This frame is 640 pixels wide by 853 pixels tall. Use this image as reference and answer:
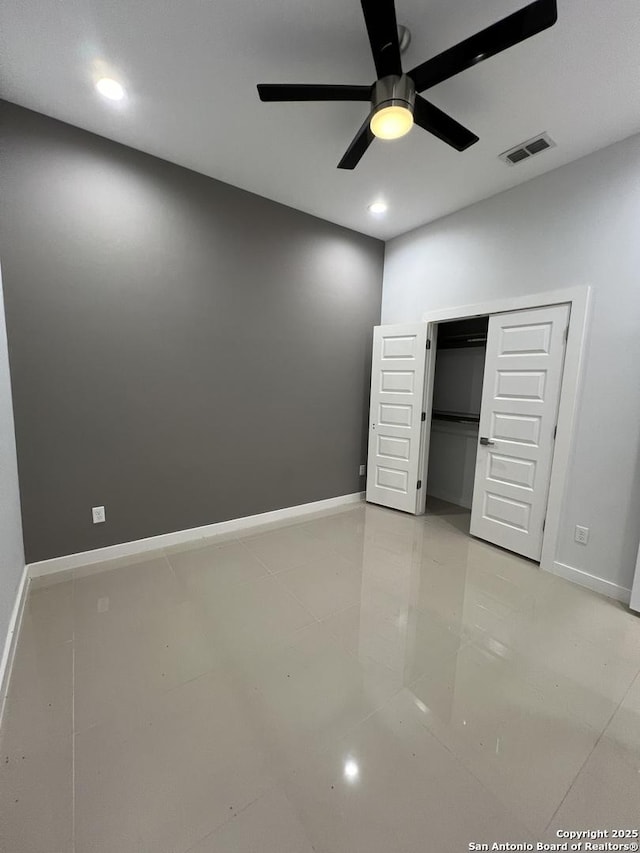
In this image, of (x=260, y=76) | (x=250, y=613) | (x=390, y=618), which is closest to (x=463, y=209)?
(x=260, y=76)

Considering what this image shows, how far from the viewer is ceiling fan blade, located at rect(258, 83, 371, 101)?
1.54m

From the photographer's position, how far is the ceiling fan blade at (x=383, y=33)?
4.07ft

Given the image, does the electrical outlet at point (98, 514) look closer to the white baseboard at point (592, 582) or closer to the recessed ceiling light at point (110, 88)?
the recessed ceiling light at point (110, 88)

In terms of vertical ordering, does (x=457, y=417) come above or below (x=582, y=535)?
above

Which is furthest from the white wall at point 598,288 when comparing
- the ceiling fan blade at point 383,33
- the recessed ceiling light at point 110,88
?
the recessed ceiling light at point 110,88

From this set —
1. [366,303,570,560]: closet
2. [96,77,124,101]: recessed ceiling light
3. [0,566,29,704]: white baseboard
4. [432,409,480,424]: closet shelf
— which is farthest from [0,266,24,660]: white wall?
[432,409,480,424]: closet shelf

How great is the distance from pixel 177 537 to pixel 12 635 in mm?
1220

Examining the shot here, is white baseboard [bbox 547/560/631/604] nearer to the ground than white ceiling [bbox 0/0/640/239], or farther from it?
nearer to the ground

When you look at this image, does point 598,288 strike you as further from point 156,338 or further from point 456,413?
point 156,338

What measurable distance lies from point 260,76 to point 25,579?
339cm

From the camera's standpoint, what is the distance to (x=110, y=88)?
1.95 metres

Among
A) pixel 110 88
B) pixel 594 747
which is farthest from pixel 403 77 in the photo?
pixel 594 747

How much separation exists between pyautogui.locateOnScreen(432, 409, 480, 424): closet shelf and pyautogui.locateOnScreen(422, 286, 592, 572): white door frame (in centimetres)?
114

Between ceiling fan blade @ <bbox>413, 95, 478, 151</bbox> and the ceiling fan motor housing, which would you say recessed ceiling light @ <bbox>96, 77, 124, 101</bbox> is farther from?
ceiling fan blade @ <bbox>413, 95, 478, 151</bbox>
